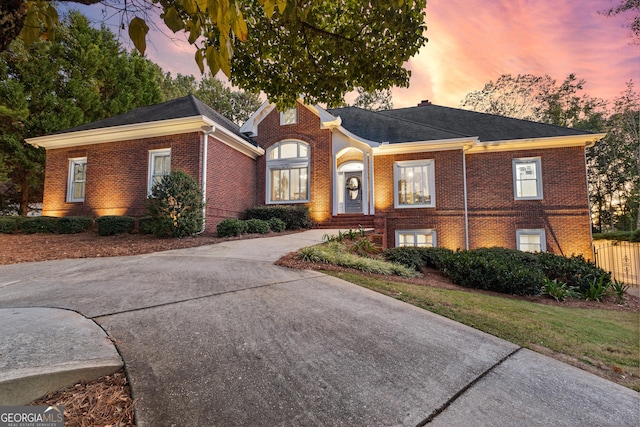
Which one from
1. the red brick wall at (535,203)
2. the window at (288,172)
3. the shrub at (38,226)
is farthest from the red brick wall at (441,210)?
the shrub at (38,226)

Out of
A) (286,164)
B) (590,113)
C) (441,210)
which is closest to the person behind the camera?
(441,210)

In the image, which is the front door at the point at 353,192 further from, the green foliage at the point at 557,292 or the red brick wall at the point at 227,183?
the green foliage at the point at 557,292

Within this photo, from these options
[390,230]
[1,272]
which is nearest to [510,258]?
[390,230]

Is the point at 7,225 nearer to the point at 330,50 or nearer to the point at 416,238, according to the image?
the point at 330,50

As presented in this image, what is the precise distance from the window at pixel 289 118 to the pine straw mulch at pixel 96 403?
1393cm

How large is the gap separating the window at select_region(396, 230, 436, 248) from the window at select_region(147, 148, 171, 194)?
34.1 feet

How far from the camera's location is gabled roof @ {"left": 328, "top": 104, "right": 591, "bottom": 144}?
13.4 m

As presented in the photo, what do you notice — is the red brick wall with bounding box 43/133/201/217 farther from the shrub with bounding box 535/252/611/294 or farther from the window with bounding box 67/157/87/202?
the shrub with bounding box 535/252/611/294

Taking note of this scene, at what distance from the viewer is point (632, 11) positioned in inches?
646

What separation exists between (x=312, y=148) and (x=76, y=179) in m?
10.9

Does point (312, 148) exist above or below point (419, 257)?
above

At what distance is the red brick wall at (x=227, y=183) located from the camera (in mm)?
11578

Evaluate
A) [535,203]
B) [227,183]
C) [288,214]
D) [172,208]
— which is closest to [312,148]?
[288,214]

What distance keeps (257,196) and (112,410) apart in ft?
44.1
